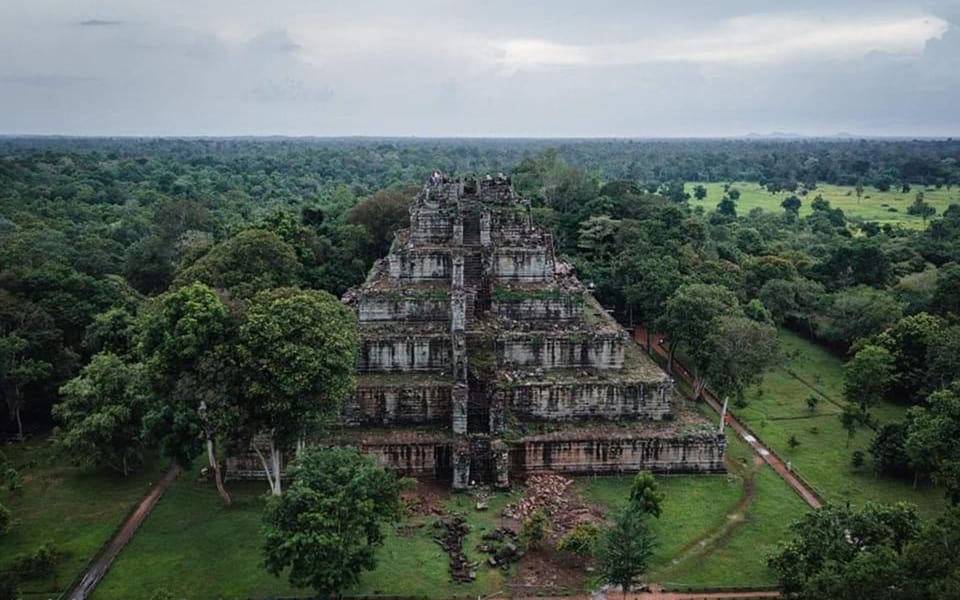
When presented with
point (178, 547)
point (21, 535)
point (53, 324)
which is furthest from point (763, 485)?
point (53, 324)

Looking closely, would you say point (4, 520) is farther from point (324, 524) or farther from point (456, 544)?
point (456, 544)

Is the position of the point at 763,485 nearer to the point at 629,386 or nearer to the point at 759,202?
the point at 629,386

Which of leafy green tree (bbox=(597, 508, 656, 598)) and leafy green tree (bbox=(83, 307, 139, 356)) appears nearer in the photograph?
leafy green tree (bbox=(597, 508, 656, 598))

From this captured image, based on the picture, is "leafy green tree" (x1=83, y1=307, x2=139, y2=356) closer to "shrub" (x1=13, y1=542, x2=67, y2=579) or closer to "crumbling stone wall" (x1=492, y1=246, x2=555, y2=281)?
"shrub" (x1=13, y1=542, x2=67, y2=579)

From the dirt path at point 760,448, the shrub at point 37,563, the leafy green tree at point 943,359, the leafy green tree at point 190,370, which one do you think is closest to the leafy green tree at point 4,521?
the shrub at point 37,563

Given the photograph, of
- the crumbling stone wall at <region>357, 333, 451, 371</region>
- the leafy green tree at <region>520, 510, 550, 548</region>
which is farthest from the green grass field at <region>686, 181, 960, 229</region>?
the leafy green tree at <region>520, 510, 550, 548</region>

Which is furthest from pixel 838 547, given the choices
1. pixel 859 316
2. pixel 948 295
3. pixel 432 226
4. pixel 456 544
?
pixel 948 295
